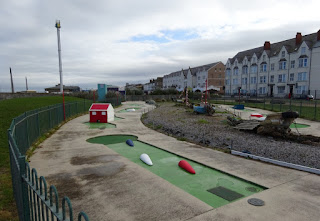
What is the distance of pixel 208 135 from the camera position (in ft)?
42.2

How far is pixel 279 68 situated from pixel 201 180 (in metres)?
55.1

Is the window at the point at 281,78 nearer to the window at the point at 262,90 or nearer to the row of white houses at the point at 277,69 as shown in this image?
the row of white houses at the point at 277,69

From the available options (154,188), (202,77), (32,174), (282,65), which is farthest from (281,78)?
(32,174)

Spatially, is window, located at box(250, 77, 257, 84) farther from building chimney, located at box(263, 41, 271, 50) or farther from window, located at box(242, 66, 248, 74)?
building chimney, located at box(263, 41, 271, 50)

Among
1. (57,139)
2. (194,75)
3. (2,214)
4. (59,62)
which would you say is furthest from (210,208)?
(194,75)

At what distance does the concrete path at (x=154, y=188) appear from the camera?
4812 millimetres

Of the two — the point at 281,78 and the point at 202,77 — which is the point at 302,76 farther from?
the point at 202,77

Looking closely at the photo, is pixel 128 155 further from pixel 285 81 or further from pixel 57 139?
pixel 285 81

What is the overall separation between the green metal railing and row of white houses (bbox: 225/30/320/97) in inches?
1819

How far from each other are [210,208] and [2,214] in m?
4.36

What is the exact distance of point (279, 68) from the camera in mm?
53375

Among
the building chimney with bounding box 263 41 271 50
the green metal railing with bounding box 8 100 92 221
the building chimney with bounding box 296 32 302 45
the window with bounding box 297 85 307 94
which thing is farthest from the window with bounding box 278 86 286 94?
the green metal railing with bounding box 8 100 92 221

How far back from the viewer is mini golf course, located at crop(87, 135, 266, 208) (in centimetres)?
571

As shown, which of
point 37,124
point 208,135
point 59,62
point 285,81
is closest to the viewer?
point 37,124
